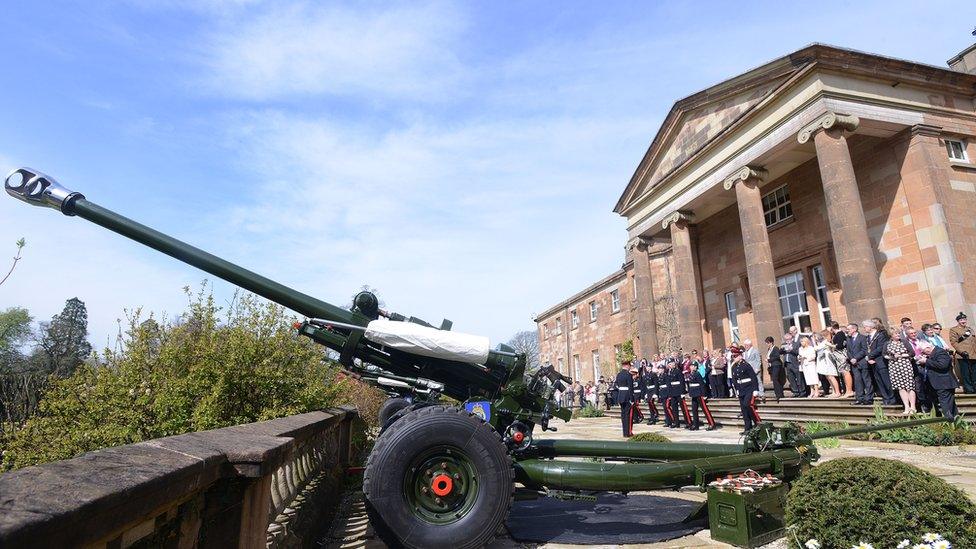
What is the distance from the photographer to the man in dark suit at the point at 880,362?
10633 mm

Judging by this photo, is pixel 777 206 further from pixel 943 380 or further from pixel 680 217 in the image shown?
pixel 943 380

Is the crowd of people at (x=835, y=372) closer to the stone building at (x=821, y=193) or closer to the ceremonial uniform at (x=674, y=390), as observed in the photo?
the ceremonial uniform at (x=674, y=390)

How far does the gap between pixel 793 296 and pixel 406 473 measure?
1841 cm

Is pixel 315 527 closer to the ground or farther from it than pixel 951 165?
closer to the ground

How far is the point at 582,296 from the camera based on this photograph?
1394 inches

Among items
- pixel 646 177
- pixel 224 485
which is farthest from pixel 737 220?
pixel 224 485

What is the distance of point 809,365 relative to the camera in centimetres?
1302

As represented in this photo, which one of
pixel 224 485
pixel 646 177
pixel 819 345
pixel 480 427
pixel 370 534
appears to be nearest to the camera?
pixel 224 485

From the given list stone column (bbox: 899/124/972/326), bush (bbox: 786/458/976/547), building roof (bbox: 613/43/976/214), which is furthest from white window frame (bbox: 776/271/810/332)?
bush (bbox: 786/458/976/547)

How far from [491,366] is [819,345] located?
1126cm

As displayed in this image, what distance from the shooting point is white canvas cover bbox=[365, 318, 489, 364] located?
15.3 feet

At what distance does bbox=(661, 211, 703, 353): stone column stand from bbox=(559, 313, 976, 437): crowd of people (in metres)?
2.11

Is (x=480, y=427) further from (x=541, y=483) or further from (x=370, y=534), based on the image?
(x=370, y=534)

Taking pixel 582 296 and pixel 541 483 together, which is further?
pixel 582 296
